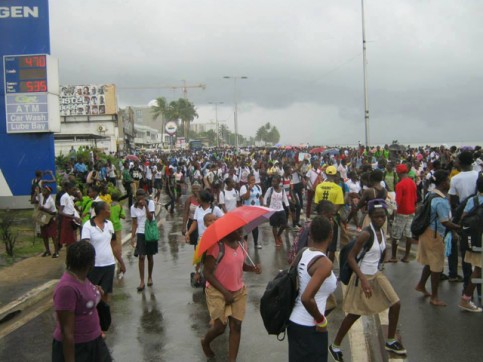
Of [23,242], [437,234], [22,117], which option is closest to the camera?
[437,234]

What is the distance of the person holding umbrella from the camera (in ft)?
16.9

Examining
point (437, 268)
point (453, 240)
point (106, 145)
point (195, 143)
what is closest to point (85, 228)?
point (437, 268)

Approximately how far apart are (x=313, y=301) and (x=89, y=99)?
220 ft

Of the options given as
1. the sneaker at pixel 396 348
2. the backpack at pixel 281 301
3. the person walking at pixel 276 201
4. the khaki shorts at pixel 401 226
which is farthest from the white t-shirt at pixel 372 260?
the person walking at pixel 276 201

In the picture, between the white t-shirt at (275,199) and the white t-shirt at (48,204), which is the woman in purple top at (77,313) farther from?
the white t-shirt at (275,199)

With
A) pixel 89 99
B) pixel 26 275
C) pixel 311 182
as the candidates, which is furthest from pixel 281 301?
pixel 89 99

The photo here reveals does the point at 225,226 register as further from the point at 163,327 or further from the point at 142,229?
the point at 142,229

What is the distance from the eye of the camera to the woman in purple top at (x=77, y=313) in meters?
3.57

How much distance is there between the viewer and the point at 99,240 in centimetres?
640

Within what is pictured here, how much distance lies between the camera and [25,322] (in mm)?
7047

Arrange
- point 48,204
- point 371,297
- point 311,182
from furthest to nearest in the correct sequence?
1. point 311,182
2. point 48,204
3. point 371,297

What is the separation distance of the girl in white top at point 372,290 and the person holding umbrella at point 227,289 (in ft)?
3.45

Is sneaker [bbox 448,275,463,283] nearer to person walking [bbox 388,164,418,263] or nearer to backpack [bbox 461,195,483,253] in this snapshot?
person walking [bbox 388,164,418,263]

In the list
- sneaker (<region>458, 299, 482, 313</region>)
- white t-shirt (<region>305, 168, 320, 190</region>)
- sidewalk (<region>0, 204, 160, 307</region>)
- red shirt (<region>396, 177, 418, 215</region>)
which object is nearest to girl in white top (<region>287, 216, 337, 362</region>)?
sneaker (<region>458, 299, 482, 313</region>)
